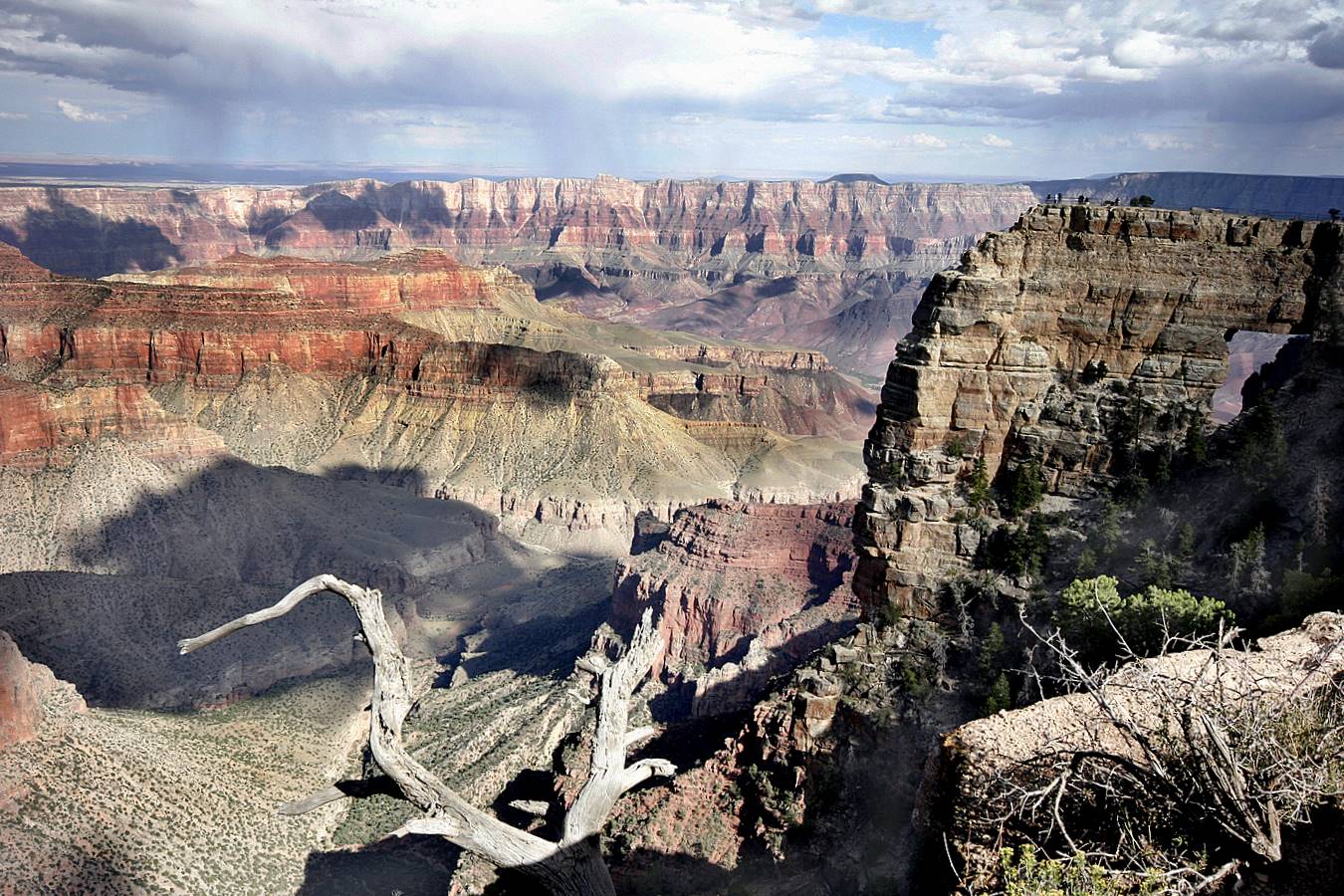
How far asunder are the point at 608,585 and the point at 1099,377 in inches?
2024

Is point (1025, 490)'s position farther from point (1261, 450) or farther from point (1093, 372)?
point (1261, 450)

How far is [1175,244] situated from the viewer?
3100cm

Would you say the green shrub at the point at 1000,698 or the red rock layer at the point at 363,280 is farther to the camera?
the red rock layer at the point at 363,280

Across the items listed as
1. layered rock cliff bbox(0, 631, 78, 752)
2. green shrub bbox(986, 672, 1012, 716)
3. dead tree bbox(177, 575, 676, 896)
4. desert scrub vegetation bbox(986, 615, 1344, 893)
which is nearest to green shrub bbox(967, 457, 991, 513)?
green shrub bbox(986, 672, 1012, 716)

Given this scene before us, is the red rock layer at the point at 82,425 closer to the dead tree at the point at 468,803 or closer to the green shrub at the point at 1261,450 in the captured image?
the dead tree at the point at 468,803

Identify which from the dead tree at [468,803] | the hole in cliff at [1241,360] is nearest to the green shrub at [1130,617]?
the dead tree at [468,803]

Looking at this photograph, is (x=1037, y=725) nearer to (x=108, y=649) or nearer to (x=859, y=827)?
(x=859, y=827)

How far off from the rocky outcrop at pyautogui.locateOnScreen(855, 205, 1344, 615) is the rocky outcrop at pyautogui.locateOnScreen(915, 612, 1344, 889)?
17098 millimetres

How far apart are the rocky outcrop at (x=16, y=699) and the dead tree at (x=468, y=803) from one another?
80.4 ft

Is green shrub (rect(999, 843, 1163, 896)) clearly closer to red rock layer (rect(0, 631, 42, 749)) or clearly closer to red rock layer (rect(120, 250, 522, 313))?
red rock layer (rect(0, 631, 42, 749))

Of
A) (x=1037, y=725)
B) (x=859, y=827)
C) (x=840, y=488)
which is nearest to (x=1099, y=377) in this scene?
(x=859, y=827)

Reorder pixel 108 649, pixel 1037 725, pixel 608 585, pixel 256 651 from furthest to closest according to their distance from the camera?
pixel 608 585 < pixel 256 651 < pixel 108 649 < pixel 1037 725

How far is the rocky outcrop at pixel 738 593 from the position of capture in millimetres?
52281

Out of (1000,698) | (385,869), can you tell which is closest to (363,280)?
(385,869)
